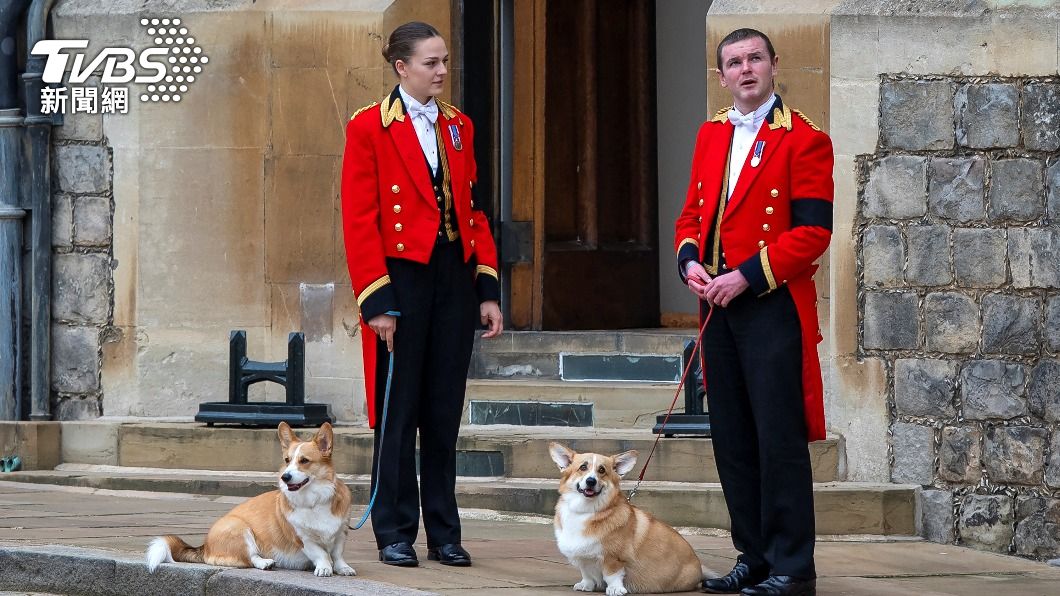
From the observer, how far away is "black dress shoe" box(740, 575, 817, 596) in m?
5.66

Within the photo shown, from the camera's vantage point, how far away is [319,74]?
9.12m

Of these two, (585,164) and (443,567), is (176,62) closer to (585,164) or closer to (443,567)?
(585,164)

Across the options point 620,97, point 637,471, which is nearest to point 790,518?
point 637,471

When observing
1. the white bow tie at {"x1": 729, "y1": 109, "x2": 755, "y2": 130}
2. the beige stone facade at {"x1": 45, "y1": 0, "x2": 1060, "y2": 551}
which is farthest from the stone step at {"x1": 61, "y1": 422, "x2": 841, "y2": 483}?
the white bow tie at {"x1": 729, "y1": 109, "x2": 755, "y2": 130}

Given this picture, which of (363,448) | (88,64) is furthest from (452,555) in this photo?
(88,64)

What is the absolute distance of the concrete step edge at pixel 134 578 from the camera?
18.7 ft

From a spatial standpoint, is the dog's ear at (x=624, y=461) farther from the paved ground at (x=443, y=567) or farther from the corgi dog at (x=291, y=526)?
the corgi dog at (x=291, y=526)

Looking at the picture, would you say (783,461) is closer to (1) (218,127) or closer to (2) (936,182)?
(2) (936,182)

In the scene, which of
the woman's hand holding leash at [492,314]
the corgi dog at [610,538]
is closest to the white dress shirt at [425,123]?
the woman's hand holding leash at [492,314]

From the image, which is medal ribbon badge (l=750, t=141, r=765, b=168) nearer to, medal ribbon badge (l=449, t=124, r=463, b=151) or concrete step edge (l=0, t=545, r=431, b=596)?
medal ribbon badge (l=449, t=124, r=463, b=151)

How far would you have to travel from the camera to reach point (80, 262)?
946 centimetres

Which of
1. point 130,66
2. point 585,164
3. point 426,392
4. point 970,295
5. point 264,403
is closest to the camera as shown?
point 426,392

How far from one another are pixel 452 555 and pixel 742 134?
5.96 ft

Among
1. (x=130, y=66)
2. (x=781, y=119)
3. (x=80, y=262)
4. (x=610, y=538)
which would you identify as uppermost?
(x=130, y=66)
